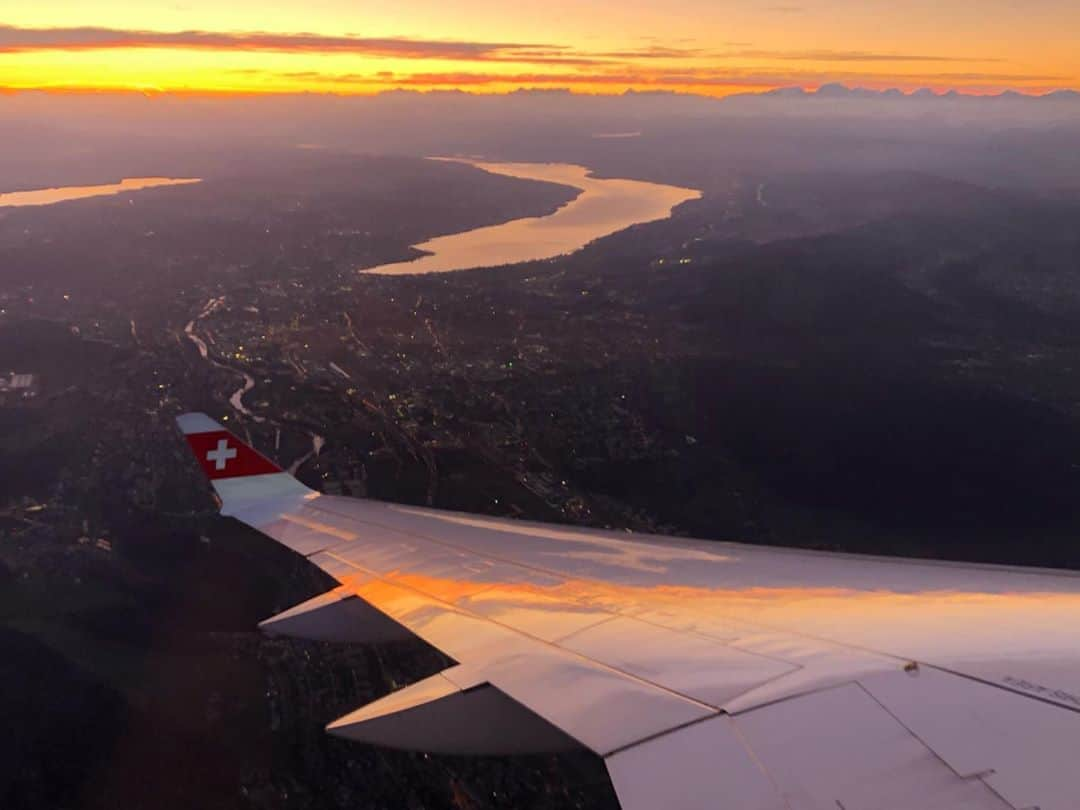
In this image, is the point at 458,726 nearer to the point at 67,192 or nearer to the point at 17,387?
the point at 17,387

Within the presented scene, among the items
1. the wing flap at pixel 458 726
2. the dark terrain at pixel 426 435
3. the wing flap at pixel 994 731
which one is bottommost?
the dark terrain at pixel 426 435

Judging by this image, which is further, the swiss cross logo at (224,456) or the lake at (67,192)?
the lake at (67,192)

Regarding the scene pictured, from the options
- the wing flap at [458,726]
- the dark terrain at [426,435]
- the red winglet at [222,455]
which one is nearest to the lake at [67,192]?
the dark terrain at [426,435]

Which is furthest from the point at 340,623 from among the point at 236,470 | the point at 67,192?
the point at 67,192

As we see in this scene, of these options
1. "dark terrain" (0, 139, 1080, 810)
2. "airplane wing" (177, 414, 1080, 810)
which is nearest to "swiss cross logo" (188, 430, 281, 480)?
"airplane wing" (177, 414, 1080, 810)

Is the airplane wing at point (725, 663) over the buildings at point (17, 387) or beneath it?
over

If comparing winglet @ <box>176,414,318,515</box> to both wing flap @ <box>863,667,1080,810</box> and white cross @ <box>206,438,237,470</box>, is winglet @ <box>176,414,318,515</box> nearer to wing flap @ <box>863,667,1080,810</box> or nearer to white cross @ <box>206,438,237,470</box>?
white cross @ <box>206,438,237,470</box>

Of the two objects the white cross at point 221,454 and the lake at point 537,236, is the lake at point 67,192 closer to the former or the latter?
the lake at point 537,236
